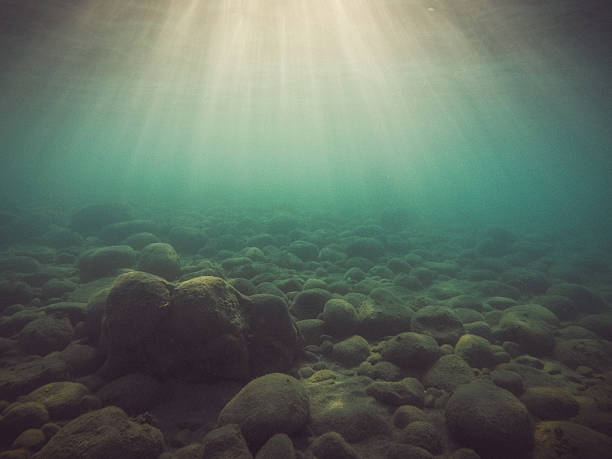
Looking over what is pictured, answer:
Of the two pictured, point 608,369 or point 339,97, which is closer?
point 608,369

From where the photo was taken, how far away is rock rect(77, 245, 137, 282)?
955 centimetres

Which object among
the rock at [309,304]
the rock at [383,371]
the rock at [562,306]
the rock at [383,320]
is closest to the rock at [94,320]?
the rock at [309,304]

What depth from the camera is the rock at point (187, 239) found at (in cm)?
1378

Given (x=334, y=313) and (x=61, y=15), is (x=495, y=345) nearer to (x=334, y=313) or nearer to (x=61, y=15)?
(x=334, y=313)

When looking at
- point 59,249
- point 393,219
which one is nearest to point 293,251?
point 59,249

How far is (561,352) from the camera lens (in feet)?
19.7

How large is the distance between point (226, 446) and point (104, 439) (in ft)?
4.33

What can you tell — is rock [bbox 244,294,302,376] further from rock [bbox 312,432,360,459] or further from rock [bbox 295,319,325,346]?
rock [bbox 312,432,360,459]

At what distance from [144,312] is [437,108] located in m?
40.6

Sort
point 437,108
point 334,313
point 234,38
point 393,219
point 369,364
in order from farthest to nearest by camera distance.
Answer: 1. point 437,108
2. point 393,219
3. point 234,38
4. point 334,313
5. point 369,364

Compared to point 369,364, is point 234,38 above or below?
above

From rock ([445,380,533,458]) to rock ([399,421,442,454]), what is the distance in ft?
1.14

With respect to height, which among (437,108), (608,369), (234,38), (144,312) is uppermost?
(437,108)

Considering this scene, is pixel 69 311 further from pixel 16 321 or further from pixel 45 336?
pixel 16 321
